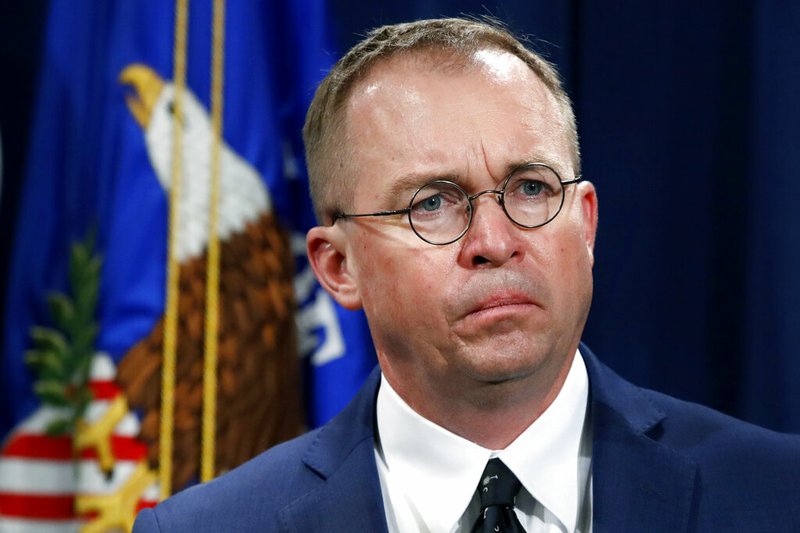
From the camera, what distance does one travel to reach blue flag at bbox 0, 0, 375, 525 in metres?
2.52

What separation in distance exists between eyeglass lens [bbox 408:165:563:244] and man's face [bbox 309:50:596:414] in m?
0.01

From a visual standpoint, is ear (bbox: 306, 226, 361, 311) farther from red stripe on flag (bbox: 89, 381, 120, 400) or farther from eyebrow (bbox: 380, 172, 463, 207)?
red stripe on flag (bbox: 89, 381, 120, 400)

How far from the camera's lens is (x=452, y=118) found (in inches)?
65.4

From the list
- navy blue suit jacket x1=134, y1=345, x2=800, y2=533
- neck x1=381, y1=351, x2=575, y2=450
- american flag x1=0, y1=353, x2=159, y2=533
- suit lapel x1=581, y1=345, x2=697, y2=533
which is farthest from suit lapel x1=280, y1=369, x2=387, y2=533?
american flag x1=0, y1=353, x2=159, y2=533

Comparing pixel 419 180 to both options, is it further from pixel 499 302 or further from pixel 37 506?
pixel 37 506

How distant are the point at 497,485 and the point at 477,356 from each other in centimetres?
24

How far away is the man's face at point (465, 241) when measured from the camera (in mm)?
1597

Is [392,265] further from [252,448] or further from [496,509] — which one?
[252,448]

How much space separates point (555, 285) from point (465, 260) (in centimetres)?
14

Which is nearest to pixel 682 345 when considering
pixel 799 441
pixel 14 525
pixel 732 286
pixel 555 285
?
pixel 732 286

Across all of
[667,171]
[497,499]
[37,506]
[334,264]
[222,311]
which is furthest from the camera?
[37,506]

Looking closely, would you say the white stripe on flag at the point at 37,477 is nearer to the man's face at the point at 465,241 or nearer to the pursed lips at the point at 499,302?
the man's face at the point at 465,241

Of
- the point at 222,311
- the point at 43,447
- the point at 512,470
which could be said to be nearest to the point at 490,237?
the point at 512,470

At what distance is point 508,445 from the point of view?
1.76 meters
